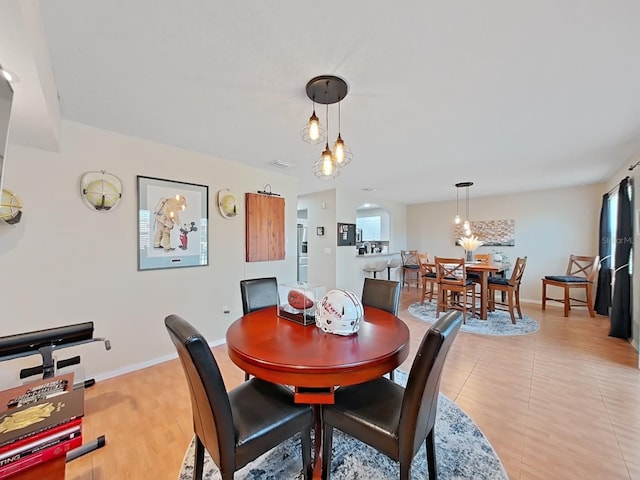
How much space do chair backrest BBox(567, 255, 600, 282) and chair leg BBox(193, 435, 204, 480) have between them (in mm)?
5852

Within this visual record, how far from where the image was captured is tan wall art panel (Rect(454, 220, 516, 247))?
5740mm

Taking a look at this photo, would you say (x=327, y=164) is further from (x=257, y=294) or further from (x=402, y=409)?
(x=402, y=409)

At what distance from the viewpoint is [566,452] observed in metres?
1.60

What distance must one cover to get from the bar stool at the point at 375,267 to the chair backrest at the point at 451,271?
170 centimetres

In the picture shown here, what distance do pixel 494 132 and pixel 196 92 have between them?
8.69ft

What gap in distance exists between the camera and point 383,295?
234 cm

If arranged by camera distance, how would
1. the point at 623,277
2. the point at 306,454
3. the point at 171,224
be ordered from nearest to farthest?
the point at 306,454 → the point at 171,224 → the point at 623,277

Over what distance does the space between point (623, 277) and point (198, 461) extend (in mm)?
4908

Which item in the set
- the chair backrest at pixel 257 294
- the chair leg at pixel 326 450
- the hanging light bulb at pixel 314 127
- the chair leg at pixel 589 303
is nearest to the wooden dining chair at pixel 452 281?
the chair leg at pixel 589 303

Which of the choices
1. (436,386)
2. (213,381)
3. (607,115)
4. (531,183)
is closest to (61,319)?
(213,381)

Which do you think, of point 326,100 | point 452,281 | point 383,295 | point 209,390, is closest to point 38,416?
point 209,390

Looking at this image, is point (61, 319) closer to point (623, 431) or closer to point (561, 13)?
point (561, 13)

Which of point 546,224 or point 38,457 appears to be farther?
point 546,224

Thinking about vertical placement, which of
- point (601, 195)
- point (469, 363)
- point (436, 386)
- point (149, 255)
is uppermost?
point (601, 195)
